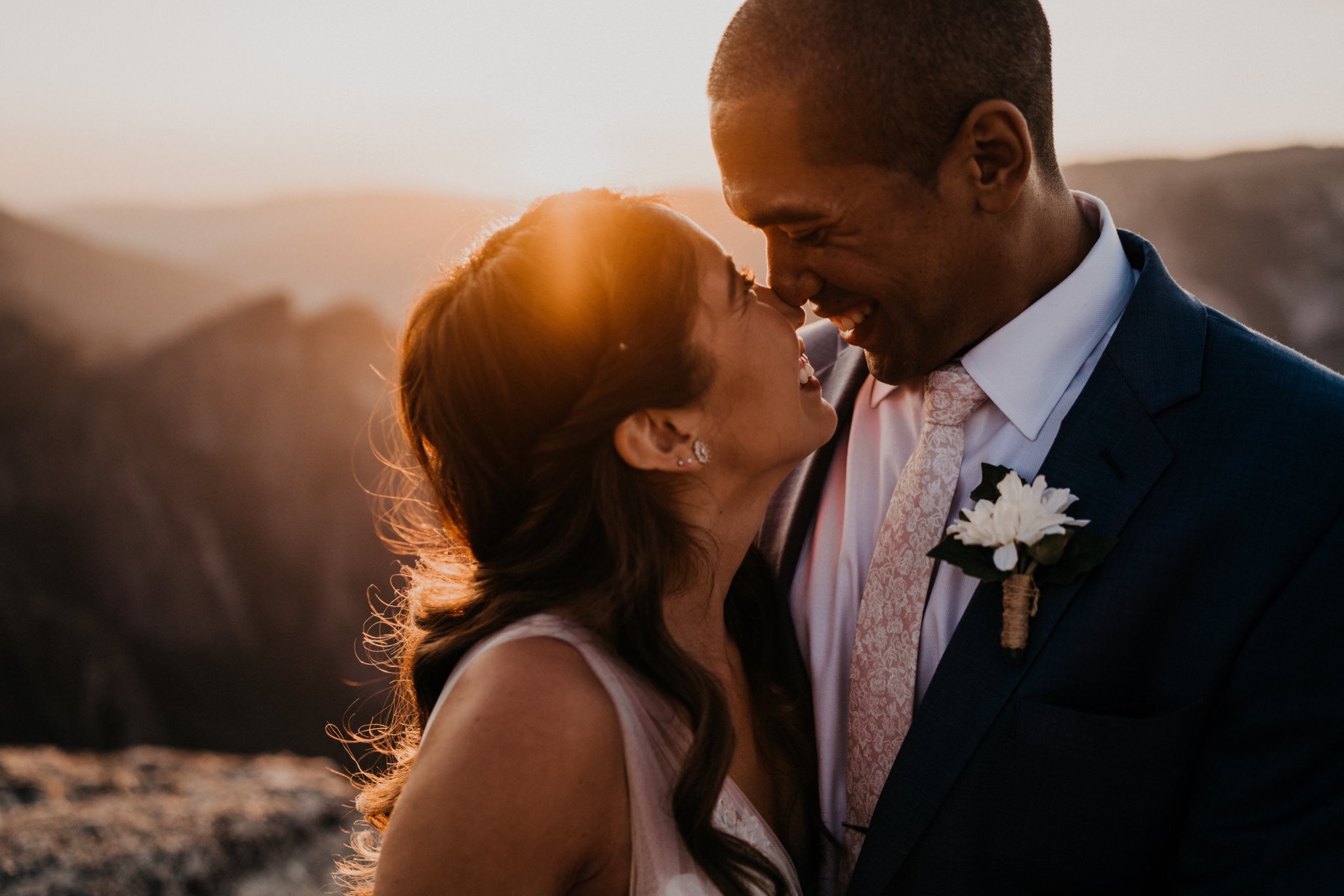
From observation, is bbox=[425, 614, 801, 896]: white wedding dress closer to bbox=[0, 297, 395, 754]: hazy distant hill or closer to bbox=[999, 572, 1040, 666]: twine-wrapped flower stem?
bbox=[999, 572, 1040, 666]: twine-wrapped flower stem

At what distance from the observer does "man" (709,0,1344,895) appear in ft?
6.28

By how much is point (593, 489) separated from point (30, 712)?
35.6 ft

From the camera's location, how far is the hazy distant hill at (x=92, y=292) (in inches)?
487

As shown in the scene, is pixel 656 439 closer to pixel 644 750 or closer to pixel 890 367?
pixel 644 750

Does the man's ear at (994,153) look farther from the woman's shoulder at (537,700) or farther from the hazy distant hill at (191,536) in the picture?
the hazy distant hill at (191,536)

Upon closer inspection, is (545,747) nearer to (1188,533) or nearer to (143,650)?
(1188,533)

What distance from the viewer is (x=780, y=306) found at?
7.93ft

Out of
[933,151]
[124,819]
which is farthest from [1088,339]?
[124,819]

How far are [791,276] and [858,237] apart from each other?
211 mm

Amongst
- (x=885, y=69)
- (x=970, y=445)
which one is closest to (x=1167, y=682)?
(x=970, y=445)

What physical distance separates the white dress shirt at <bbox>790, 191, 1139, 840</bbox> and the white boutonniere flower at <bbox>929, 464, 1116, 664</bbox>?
0.82ft

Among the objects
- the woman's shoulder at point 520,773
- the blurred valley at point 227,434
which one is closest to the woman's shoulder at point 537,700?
the woman's shoulder at point 520,773

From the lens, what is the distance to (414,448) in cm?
230

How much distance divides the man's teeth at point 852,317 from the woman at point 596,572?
17cm
